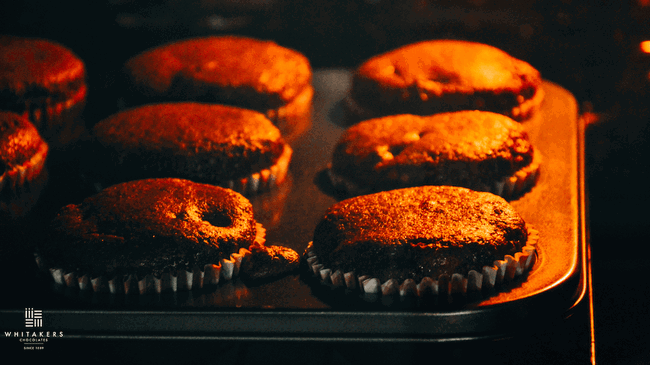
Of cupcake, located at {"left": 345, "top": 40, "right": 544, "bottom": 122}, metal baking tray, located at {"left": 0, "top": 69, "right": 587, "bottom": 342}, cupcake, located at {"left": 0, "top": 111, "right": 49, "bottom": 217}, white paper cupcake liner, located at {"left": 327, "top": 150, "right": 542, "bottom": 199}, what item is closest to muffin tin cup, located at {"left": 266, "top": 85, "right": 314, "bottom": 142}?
cupcake, located at {"left": 345, "top": 40, "right": 544, "bottom": 122}

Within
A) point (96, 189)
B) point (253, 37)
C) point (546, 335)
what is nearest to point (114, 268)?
point (96, 189)

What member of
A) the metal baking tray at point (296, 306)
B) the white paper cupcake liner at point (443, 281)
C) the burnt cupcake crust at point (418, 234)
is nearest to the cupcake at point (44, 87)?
the metal baking tray at point (296, 306)

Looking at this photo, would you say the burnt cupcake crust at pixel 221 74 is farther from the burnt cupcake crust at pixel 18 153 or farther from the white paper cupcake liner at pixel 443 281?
the white paper cupcake liner at pixel 443 281

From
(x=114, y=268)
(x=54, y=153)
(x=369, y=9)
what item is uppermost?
(x=369, y=9)

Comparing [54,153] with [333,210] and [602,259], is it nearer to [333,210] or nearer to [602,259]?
[333,210]

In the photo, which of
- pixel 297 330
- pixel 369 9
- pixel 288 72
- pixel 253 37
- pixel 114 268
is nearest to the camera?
pixel 297 330

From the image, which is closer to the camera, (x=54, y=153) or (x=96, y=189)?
(x=96, y=189)

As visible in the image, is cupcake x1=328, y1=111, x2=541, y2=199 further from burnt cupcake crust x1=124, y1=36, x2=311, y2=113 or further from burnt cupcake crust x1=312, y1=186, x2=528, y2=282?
burnt cupcake crust x1=124, y1=36, x2=311, y2=113
